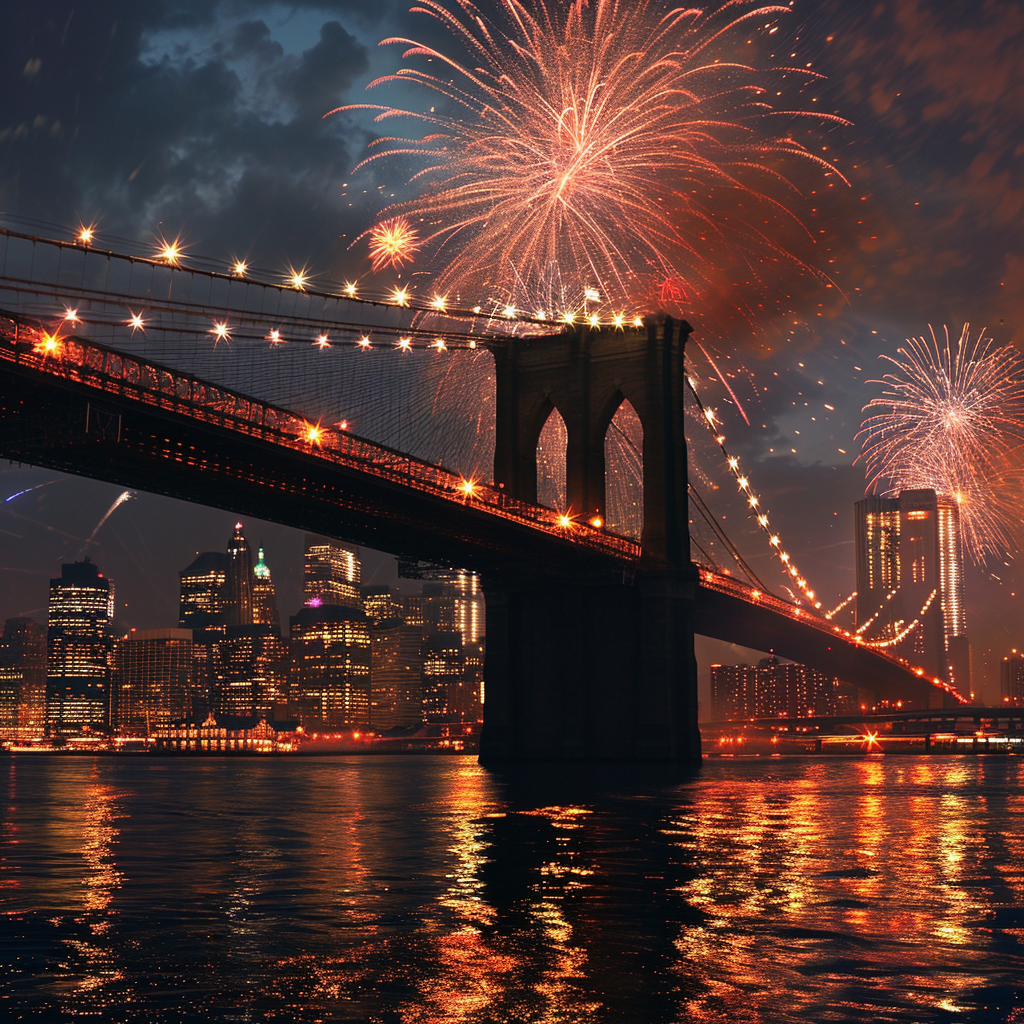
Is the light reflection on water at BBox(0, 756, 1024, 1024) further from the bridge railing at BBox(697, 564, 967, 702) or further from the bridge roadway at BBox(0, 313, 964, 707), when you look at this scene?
the bridge railing at BBox(697, 564, 967, 702)

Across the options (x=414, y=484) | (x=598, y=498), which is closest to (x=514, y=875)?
(x=414, y=484)

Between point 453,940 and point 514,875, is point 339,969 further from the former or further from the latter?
point 514,875

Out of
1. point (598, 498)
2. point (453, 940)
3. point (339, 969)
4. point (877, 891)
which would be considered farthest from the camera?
point (598, 498)

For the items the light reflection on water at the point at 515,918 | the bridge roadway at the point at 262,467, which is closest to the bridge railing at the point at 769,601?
the bridge roadway at the point at 262,467

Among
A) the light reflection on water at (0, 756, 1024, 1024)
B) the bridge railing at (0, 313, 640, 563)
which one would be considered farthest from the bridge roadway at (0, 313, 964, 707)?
the light reflection on water at (0, 756, 1024, 1024)

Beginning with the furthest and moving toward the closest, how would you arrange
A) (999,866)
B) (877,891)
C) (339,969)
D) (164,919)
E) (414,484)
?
(414,484) → (999,866) → (877,891) → (164,919) → (339,969)

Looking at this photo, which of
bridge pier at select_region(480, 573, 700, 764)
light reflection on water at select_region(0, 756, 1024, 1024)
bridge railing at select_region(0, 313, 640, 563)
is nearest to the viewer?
light reflection on water at select_region(0, 756, 1024, 1024)

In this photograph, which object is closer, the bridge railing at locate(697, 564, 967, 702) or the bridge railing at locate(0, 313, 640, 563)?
the bridge railing at locate(0, 313, 640, 563)
